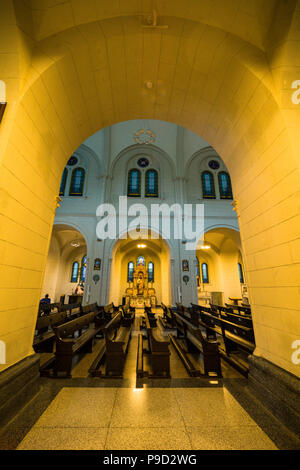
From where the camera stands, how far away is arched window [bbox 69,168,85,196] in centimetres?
1098

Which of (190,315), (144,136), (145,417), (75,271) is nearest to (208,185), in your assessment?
(144,136)

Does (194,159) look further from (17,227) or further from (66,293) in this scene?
(66,293)

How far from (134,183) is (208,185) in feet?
15.3

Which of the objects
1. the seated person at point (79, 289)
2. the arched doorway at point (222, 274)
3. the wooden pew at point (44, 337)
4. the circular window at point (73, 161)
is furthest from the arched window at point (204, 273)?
the wooden pew at point (44, 337)

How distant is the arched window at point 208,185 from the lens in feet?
37.2

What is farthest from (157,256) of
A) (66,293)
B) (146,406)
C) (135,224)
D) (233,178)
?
(146,406)

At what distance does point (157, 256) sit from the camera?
15.3 metres

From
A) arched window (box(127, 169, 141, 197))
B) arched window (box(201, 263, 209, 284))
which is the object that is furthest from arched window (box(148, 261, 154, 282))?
arched window (box(127, 169, 141, 197))

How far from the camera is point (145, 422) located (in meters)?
1.87

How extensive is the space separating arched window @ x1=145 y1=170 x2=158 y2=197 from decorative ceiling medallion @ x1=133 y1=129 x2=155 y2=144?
1803mm

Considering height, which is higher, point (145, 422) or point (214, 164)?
point (214, 164)

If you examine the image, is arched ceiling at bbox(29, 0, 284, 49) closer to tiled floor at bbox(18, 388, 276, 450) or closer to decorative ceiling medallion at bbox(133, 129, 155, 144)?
tiled floor at bbox(18, 388, 276, 450)

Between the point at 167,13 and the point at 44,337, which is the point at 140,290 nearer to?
the point at 44,337
